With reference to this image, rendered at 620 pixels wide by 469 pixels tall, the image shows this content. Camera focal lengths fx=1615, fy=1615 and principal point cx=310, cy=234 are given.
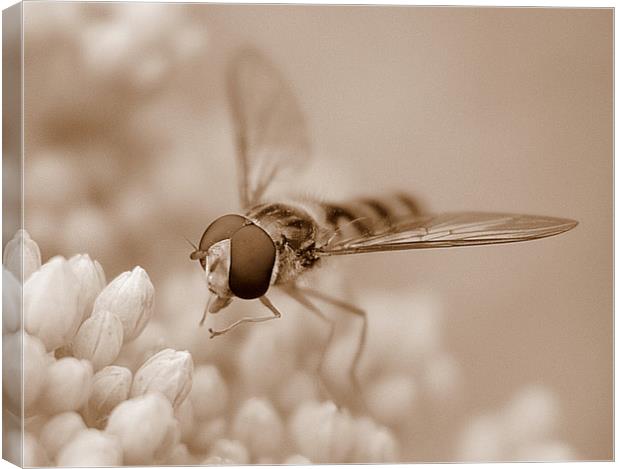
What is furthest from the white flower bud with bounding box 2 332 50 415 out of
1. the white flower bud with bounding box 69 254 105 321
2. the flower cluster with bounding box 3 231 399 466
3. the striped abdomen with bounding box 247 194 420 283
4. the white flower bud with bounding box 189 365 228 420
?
the striped abdomen with bounding box 247 194 420 283

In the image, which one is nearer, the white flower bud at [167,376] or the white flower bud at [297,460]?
the white flower bud at [167,376]

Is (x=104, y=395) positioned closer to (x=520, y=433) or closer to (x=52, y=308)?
(x=52, y=308)

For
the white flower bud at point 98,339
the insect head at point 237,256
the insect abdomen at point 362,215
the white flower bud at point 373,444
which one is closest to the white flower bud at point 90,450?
the white flower bud at point 98,339

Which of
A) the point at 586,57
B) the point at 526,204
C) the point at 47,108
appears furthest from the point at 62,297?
the point at 586,57

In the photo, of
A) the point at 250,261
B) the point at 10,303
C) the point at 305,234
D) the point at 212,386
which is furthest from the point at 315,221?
the point at 10,303

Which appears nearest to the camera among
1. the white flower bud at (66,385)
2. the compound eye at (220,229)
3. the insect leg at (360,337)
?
Answer: the white flower bud at (66,385)

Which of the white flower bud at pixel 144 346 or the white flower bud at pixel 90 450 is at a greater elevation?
the white flower bud at pixel 144 346

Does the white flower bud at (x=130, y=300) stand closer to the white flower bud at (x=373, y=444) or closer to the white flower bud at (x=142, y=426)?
the white flower bud at (x=142, y=426)
